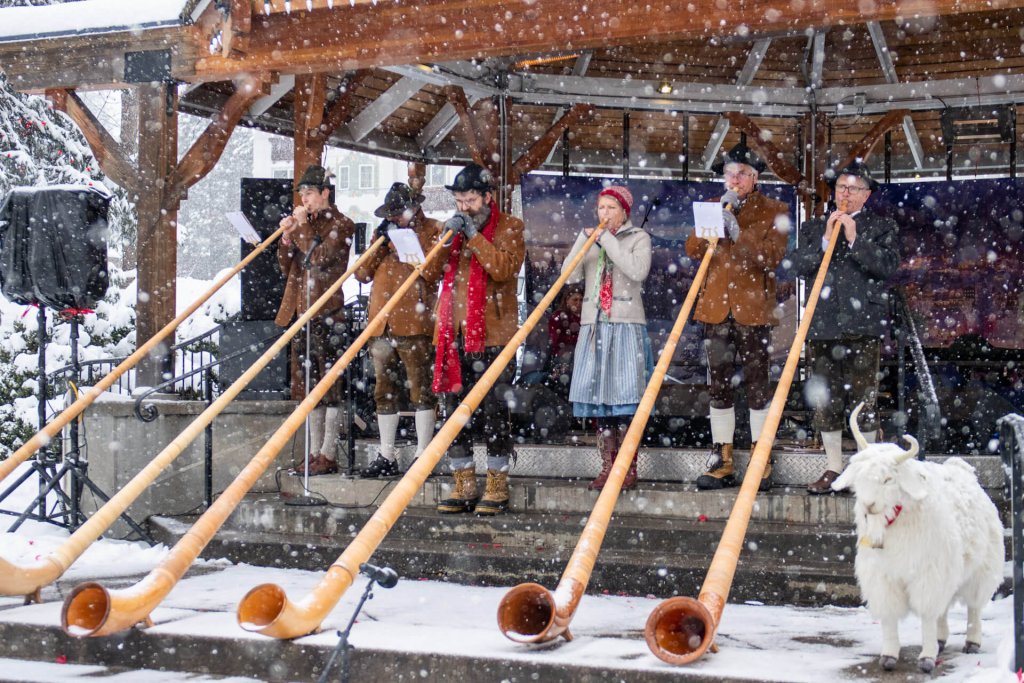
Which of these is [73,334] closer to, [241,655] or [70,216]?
[70,216]

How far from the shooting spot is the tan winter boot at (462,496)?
579 centimetres

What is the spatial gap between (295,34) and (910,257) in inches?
247

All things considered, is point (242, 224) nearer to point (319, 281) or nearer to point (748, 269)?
point (319, 281)

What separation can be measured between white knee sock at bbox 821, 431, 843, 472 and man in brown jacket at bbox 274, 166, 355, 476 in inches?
115

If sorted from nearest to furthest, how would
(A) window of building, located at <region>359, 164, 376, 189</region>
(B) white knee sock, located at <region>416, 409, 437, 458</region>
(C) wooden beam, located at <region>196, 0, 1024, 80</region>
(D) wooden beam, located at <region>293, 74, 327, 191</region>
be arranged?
(C) wooden beam, located at <region>196, 0, 1024, 80</region> < (B) white knee sock, located at <region>416, 409, 437, 458</region> < (D) wooden beam, located at <region>293, 74, 327, 191</region> < (A) window of building, located at <region>359, 164, 376, 189</region>

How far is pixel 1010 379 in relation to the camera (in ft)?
28.6

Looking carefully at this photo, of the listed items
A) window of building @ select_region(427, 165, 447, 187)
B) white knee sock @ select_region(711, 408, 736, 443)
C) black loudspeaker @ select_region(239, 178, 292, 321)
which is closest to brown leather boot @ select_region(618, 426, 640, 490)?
white knee sock @ select_region(711, 408, 736, 443)

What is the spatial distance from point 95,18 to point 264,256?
1.99 meters

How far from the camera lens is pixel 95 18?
7070mm

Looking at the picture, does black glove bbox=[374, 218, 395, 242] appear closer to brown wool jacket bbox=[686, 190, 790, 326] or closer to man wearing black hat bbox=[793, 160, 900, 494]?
brown wool jacket bbox=[686, 190, 790, 326]

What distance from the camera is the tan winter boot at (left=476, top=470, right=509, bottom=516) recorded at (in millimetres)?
5691

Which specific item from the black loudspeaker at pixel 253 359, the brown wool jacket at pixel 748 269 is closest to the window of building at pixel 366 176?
the black loudspeaker at pixel 253 359

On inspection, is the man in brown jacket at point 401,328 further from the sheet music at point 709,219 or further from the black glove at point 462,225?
the sheet music at point 709,219

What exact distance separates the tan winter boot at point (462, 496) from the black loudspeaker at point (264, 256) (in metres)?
2.68
